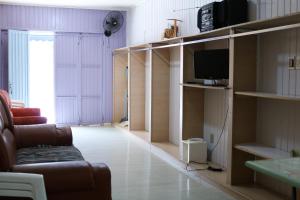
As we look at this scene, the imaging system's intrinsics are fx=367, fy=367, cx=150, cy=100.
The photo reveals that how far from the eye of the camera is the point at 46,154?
11.9 feet

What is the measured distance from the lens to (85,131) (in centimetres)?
794

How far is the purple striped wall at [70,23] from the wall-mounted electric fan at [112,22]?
0.63 feet

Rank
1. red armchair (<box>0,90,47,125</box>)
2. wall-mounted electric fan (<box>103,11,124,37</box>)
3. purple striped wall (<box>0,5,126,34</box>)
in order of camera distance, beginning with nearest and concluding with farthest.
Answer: red armchair (<box>0,90,47,125</box>), purple striped wall (<box>0,5,126,34</box>), wall-mounted electric fan (<box>103,11,124,37</box>)

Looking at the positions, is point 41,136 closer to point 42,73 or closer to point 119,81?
point 119,81

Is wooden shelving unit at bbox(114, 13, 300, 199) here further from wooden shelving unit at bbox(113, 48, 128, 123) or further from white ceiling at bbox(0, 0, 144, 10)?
wooden shelving unit at bbox(113, 48, 128, 123)

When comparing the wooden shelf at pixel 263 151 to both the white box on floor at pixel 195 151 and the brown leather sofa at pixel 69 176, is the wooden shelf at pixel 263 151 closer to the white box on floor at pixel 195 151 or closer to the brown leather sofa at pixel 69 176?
the white box on floor at pixel 195 151

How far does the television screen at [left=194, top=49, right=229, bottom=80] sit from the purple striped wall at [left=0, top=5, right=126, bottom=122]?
14.4 feet

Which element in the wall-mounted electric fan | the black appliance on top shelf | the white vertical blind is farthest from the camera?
the wall-mounted electric fan

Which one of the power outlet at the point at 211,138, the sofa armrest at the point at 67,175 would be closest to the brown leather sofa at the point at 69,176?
the sofa armrest at the point at 67,175

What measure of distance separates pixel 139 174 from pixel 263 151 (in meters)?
1.72

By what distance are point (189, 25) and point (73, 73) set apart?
395 centimetres

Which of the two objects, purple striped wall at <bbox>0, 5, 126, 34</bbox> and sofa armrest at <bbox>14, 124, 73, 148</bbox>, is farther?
purple striped wall at <bbox>0, 5, 126, 34</bbox>

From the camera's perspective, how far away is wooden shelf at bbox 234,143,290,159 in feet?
11.2

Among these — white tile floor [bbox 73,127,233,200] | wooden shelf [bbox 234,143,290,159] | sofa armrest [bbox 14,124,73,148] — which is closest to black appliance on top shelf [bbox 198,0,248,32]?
wooden shelf [bbox 234,143,290,159]
